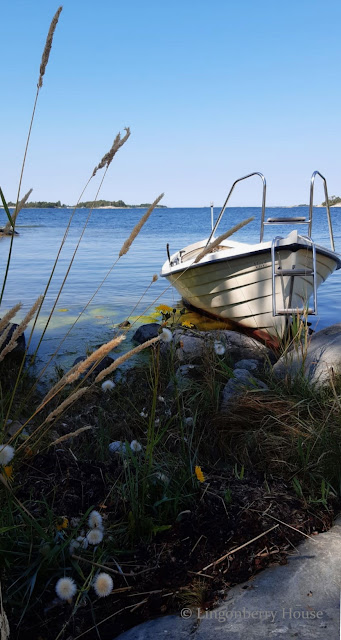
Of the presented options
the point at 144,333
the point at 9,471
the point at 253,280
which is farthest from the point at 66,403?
the point at 253,280

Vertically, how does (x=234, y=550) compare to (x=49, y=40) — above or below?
below

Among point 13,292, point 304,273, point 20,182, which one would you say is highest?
point 20,182

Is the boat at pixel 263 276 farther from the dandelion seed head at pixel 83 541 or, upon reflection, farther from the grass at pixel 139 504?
the dandelion seed head at pixel 83 541

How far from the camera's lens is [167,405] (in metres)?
3.53

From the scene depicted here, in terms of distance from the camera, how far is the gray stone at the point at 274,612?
1.60 metres

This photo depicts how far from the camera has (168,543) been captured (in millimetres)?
1938

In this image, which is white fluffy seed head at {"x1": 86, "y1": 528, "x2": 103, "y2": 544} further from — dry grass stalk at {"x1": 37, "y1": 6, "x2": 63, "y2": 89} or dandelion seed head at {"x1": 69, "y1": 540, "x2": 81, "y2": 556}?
dry grass stalk at {"x1": 37, "y1": 6, "x2": 63, "y2": 89}

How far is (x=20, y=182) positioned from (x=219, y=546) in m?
1.45

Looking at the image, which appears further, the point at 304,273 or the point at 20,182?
the point at 304,273

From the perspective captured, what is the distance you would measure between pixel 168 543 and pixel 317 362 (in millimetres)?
2152

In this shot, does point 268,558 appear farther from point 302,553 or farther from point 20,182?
point 20,182

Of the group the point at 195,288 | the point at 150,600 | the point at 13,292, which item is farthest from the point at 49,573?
the point at 13,292

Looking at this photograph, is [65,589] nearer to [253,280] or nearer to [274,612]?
[274,612]

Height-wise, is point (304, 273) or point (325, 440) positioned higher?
point (304, 273)
